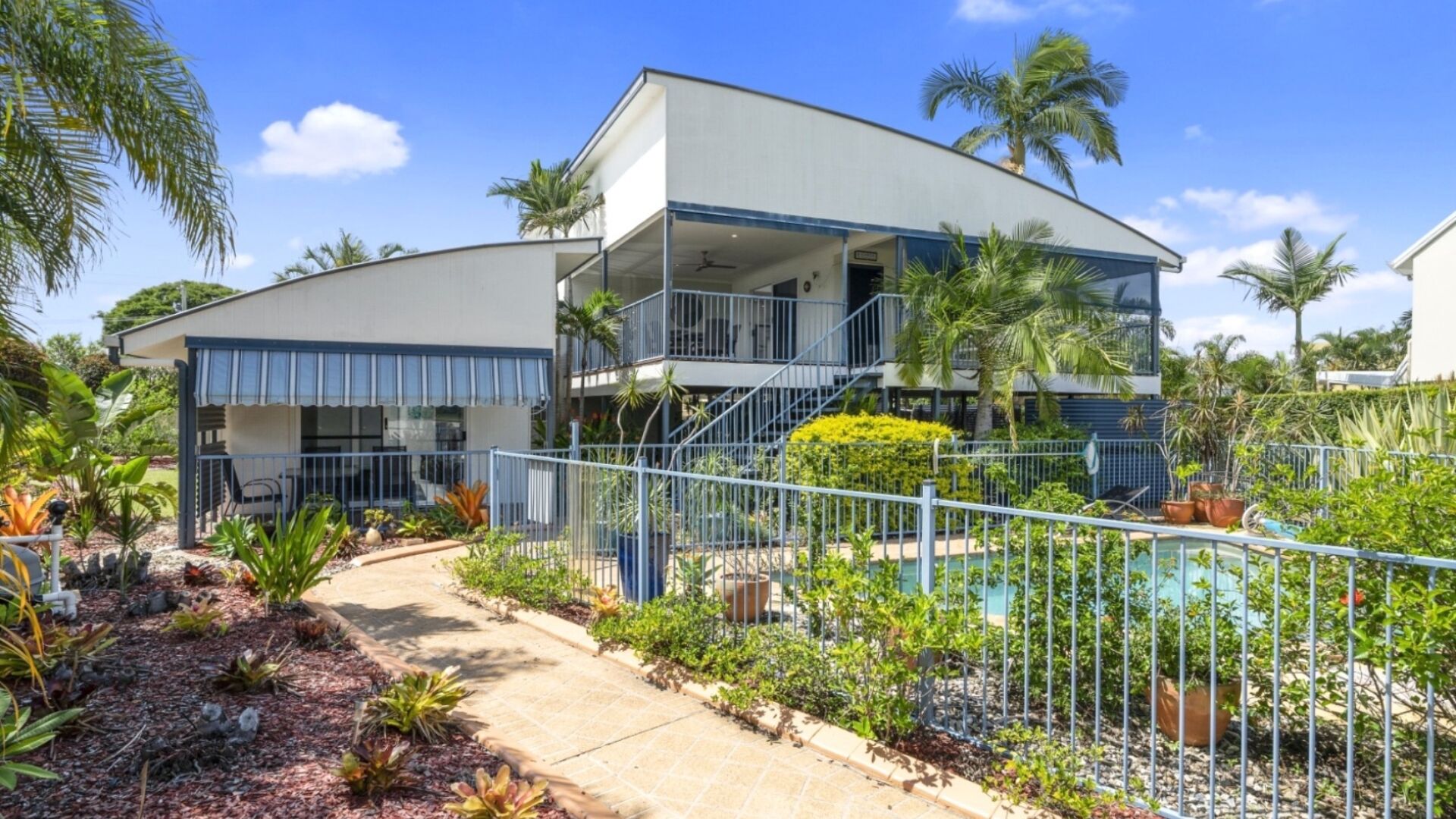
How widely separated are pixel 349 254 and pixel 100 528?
29.2 metres

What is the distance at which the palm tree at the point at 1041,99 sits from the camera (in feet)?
72.3

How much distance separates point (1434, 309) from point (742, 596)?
26203 millimetres

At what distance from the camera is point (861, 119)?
51.8 ft

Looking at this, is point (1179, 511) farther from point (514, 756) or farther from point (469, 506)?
point (514, 756)

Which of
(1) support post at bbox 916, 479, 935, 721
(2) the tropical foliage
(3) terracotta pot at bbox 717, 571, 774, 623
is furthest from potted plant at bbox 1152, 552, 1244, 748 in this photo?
(2) the tropical foliage

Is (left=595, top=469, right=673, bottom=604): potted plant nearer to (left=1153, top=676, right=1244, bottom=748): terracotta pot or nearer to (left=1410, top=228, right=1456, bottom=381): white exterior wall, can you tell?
(left=1153, top=676, right=1244, bottom=748): terracotta pot

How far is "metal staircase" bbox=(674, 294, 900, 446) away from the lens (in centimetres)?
1316

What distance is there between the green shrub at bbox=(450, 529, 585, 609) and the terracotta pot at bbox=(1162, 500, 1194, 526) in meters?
11.9

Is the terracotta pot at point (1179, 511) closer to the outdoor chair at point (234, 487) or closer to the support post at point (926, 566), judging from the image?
the support post at point (926, 566)

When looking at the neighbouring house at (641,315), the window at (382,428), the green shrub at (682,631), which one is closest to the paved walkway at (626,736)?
the green shrub at (682,631)

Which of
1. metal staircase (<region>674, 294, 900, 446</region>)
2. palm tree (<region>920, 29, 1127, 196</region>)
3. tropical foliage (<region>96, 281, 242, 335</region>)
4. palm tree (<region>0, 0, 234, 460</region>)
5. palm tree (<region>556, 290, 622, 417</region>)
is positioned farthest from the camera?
tropical foliage (<region>96, 281, 242, 335</region>)

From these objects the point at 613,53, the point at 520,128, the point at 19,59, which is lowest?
the point at 19,59

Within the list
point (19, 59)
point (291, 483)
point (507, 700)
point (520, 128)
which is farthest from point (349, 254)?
point (507, 700)

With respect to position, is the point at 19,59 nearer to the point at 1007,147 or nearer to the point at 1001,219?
the point at 1001,219
